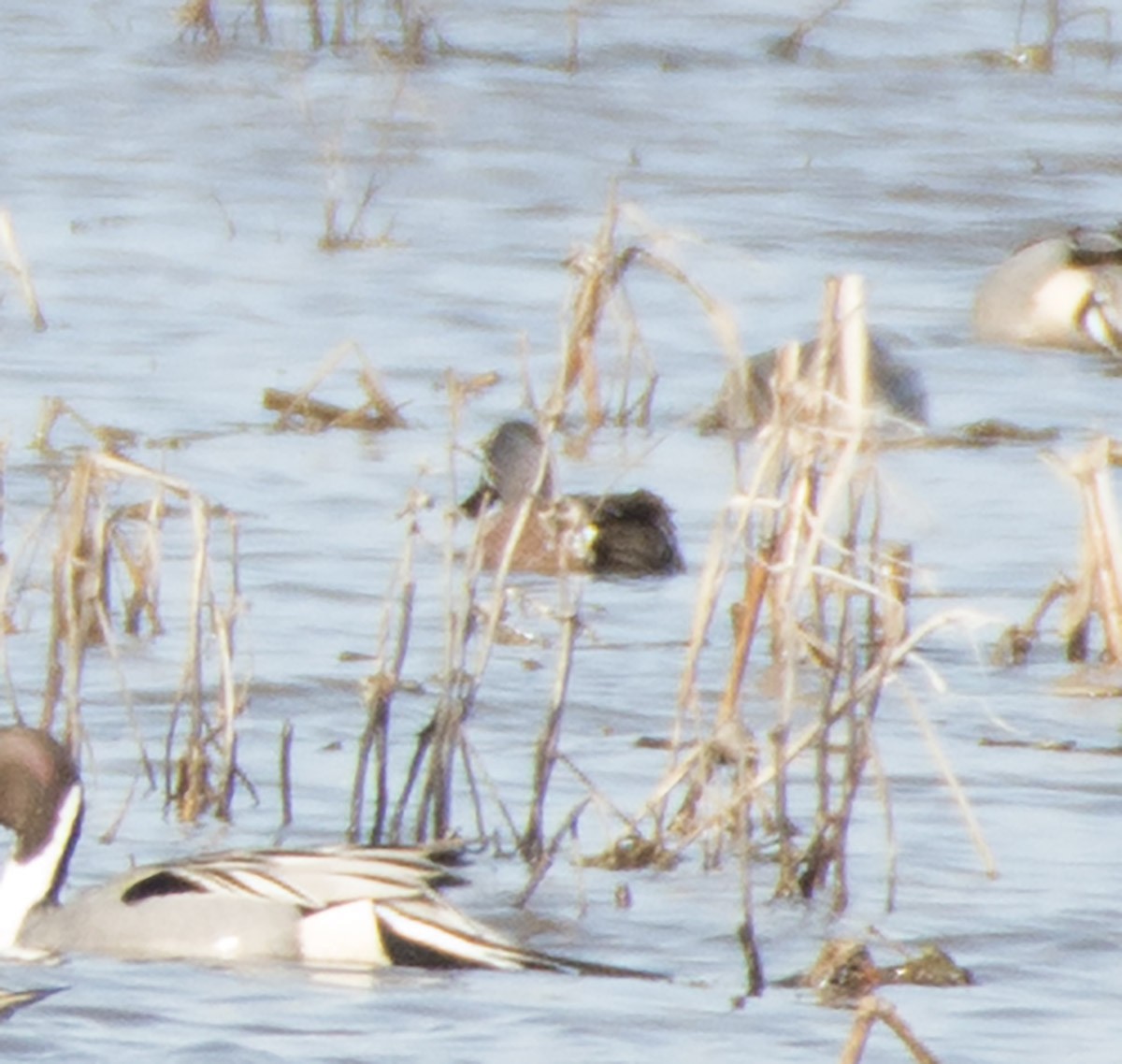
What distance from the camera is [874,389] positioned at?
43.5 feet

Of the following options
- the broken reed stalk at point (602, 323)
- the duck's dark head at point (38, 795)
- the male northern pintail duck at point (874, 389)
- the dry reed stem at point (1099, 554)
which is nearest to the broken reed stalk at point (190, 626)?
the duck's dark head at point (38, 795)

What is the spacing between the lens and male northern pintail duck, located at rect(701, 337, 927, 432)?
43.0ft

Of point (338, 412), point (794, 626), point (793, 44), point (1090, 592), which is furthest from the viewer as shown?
point (793, 44)

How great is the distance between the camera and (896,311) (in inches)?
633

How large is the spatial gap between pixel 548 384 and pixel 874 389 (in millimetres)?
1154

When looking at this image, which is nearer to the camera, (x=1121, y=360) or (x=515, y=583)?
(x=515, y=583)

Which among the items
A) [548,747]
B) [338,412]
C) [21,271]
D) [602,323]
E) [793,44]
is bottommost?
[548,747]

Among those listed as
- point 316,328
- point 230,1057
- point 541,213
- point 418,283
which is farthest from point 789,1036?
point 541,213

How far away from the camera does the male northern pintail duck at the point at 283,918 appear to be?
7.36 meters

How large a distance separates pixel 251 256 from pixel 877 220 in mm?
2892

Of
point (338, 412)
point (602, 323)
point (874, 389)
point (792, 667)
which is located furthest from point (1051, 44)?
point (792, 667)

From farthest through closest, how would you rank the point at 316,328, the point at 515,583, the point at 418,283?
the point at 418,283, the point at 316,328, the point at 515,583

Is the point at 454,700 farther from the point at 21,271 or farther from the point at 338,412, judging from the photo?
the point at 21,271

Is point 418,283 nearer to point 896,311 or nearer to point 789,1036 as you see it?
point 896,311
